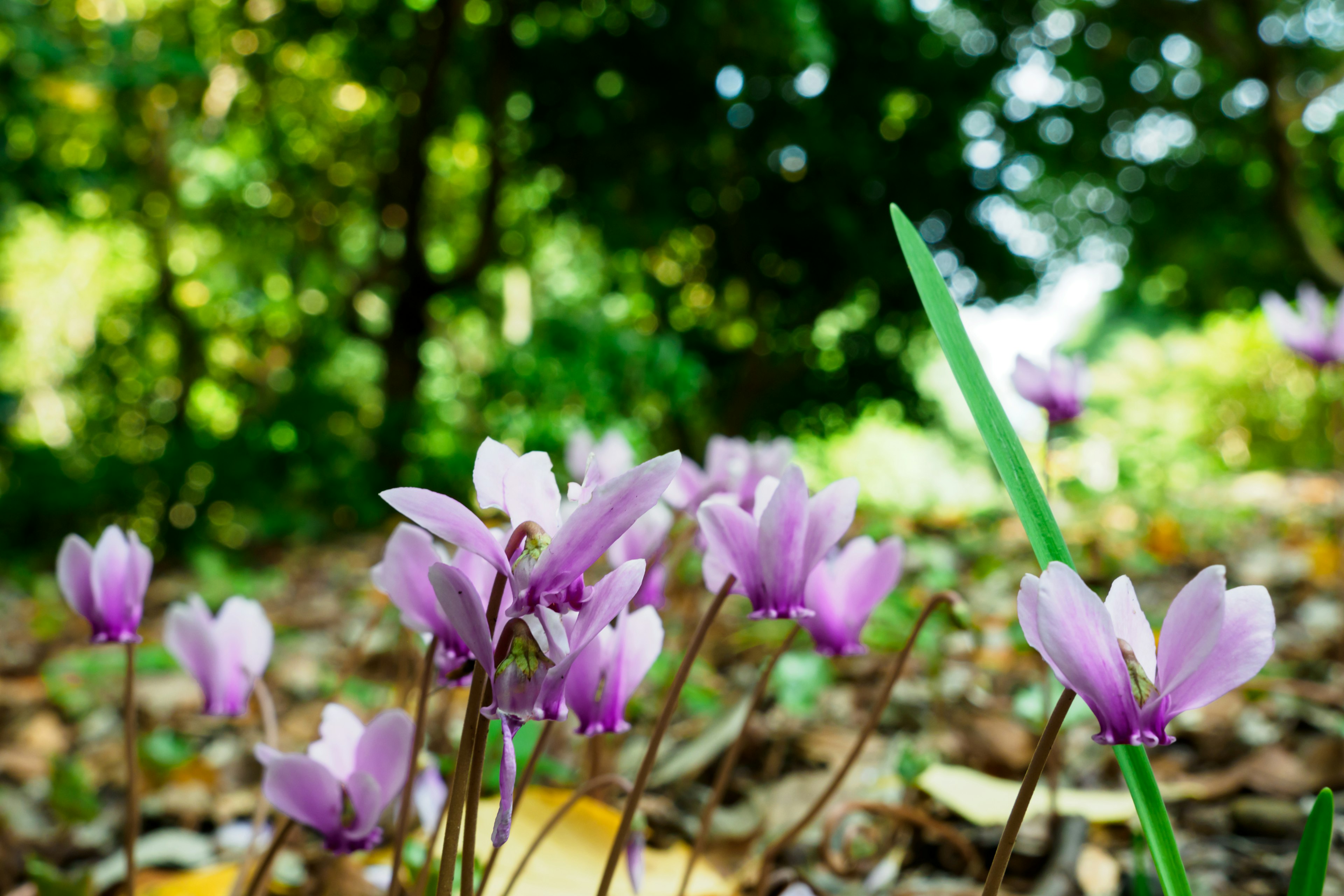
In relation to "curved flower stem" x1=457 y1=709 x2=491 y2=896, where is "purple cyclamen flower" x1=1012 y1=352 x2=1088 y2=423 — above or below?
above

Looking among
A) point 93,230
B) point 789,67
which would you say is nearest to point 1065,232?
point 789,67

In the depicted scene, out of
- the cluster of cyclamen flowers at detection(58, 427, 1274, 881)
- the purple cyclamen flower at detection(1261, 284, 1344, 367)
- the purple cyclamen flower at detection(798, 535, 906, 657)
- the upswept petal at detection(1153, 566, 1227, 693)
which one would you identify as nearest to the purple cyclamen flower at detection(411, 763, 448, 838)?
the cluster of cyclamen flowers at detection(58, 427, 1274, 881)

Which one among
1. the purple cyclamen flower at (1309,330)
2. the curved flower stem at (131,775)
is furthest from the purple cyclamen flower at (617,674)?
the purple cyclamen flower at (1309,330)

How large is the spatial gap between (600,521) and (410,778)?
0.29m

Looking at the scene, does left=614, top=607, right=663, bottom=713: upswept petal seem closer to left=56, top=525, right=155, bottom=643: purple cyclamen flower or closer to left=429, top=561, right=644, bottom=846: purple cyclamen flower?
left=429, top=561, right=644, bottom=846: purple cyclamen flower

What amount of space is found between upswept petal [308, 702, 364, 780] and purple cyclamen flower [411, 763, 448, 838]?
0.53 ft

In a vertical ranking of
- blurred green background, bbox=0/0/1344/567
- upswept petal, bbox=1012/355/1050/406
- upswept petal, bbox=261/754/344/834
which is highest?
blurred green background, bbox=0/0/1344/567

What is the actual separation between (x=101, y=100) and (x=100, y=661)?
570cm

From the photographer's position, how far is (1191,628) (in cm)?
42

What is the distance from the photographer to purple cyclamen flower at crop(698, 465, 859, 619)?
1.78 feet

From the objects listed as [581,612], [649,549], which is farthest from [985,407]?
[649,549]

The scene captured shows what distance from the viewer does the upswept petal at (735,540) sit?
0.55 meters

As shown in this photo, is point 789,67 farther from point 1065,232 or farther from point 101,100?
point 101,100

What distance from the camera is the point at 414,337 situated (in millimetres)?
6133
